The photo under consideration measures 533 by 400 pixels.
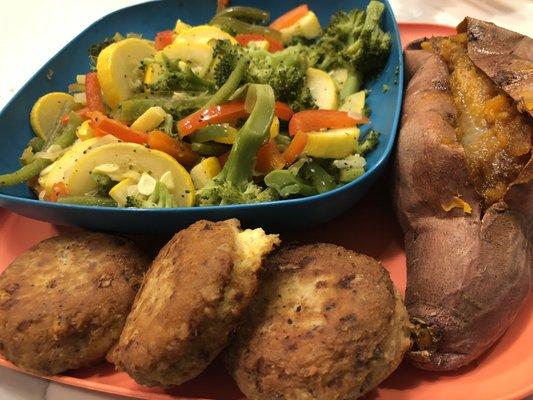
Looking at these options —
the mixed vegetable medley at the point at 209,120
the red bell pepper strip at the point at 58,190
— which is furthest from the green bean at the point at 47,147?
the red bell pepper strip at the point at 58,190

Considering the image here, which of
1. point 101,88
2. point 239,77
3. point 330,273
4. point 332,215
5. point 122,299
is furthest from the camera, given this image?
point 101,88

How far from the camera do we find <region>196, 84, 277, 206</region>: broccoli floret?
6.26 feet

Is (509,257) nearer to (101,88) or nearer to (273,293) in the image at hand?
(273,293)

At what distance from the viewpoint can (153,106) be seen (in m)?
2.20

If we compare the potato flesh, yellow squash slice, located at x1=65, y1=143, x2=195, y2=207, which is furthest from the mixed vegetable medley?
the potato flesh

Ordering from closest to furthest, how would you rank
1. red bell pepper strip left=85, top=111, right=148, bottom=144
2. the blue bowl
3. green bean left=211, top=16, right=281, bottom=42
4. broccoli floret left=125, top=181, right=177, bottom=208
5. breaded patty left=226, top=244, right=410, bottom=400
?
1. breaded patty left=226, top=244, right=410, bottom=400
2. the blue bowl
3. broccoli floret left=125, top=181, right=177, bottom=208
4. red bell pepper strip left=85, top=111, right=148, bottom=144
5. green bean left=211, top=16, right=281, bottom=42

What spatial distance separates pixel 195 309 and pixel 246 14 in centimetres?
181

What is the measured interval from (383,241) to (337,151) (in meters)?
0.40

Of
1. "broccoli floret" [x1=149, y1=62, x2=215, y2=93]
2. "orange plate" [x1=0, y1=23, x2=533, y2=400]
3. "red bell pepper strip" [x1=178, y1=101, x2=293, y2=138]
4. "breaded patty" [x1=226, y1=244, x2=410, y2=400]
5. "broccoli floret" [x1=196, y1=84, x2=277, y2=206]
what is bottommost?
"orange plate" [x1=0, y1=23, x2=533, y2=400]

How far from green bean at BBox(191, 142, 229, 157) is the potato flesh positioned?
34.9 inches

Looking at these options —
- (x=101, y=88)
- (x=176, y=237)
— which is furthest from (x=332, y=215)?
(x=101, y=88)

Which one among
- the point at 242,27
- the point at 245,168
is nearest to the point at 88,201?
A: the point at 245,168

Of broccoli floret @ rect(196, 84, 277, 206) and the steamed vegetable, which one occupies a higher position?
the steamed vegetable

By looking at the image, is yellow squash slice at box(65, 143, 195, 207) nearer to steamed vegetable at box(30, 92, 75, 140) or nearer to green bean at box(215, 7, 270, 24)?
steamed vegetable at box(30, 92, 75, 140)
